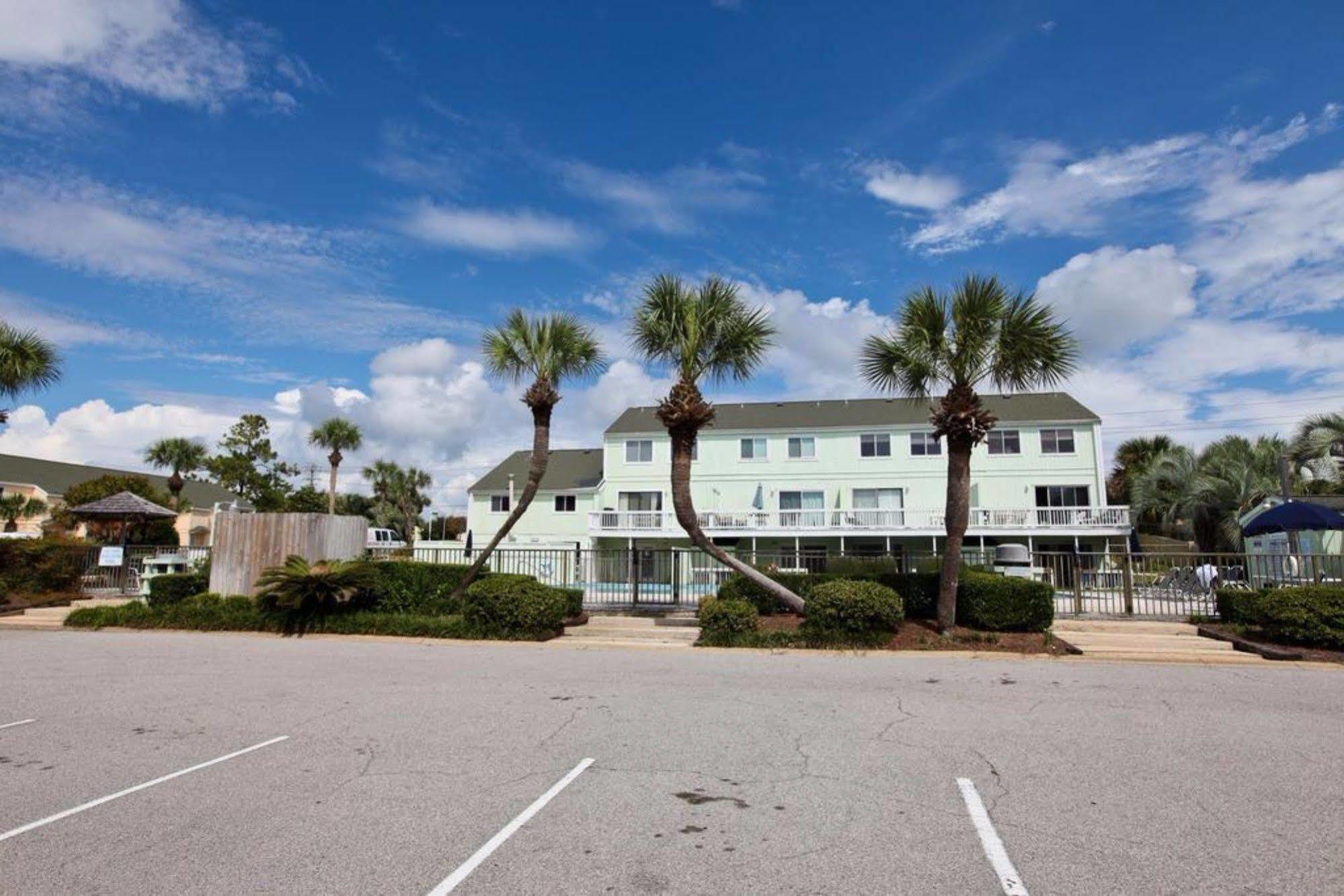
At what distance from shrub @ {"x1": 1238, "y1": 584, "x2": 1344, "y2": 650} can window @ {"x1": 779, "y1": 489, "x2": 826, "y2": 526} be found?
24.4 m

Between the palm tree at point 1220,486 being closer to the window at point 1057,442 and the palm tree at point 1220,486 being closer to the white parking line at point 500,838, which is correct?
the window at point 1057,442

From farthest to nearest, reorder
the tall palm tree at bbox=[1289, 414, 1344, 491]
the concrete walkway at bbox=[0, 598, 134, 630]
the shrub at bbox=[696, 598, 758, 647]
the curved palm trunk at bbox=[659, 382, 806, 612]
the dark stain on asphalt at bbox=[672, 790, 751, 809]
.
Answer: the tall palm tree at bbox=[1289, 414, 1344, 491] → the concrete walkway at bbox=[0, 598, 134, 630] → the curved palm trunk at bbox=[659, 382, 806, 612] → the shrub at bbox=[696, 598, 758, 647] → the dark stain on asphalt at bbox=[672, 790, 751, 809]

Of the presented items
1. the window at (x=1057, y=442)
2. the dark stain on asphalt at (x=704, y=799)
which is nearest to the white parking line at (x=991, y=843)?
the dark stain on asphalt at (x=704, y=799)

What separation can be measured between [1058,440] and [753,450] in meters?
14.2

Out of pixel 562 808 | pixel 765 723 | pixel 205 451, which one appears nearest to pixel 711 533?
pixel 765 723

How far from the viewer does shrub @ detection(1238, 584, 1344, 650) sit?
40.9 feet

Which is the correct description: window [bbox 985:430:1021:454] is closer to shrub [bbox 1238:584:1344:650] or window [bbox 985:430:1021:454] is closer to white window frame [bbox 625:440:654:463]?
white window frame [bbox 625:440:654:463]

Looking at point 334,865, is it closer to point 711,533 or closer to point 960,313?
point 960,313

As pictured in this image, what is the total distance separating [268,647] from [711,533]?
85.3 feet

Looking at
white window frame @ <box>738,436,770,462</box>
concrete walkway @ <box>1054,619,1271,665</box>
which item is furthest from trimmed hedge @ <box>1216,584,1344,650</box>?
white window frame @ <box>738,436,770,462</box>

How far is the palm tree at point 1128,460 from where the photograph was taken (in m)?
48.1

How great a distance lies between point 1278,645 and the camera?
1302 centimetres

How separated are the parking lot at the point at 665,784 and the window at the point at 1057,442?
1133 inches

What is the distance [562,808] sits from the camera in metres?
5.11
